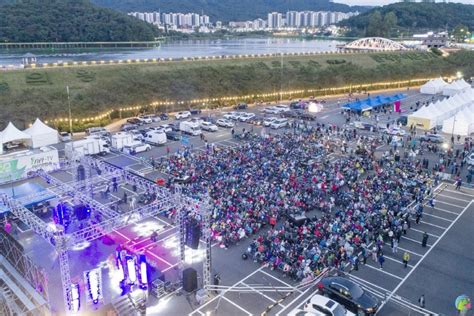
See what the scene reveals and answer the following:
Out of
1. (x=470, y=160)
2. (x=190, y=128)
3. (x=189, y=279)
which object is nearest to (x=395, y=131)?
(x=470, y=160)

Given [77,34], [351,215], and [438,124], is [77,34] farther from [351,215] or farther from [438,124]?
[351,215]

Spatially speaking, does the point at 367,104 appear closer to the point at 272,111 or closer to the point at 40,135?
the point at 272,111

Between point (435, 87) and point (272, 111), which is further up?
point (435, 87)

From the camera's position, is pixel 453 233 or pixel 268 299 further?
pixel 453 233

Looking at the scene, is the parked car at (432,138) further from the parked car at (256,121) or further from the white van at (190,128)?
the white van at (190,128)

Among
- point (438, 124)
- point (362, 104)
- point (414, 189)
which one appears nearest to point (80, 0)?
point (362, 104)

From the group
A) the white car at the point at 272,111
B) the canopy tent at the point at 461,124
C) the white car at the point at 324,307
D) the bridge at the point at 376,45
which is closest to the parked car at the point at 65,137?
the white car at the point at 272,111
